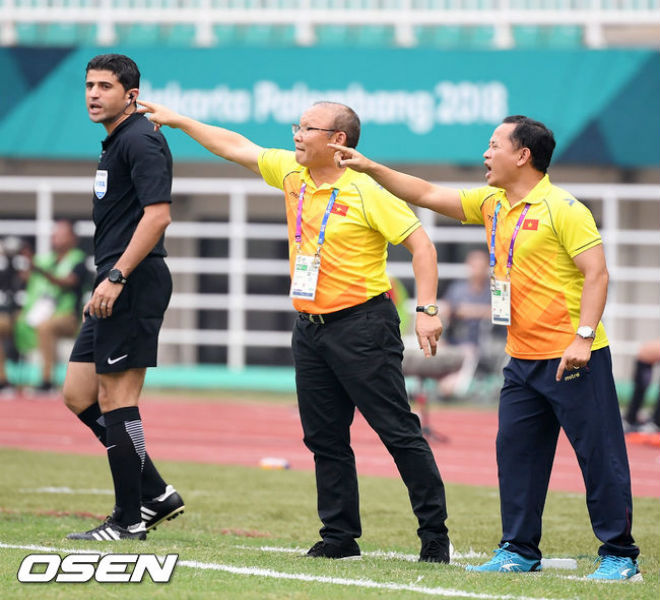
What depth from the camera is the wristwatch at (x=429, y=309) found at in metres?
6.22

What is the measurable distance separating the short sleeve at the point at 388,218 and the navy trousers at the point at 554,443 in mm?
819

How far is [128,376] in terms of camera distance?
6.91m

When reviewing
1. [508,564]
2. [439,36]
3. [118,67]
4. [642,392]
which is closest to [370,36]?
[439,36]

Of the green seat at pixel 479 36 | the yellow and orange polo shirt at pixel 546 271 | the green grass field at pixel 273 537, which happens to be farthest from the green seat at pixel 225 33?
the yellow and orange polo shirt at pixel 546 271

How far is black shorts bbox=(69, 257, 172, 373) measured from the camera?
6.79m

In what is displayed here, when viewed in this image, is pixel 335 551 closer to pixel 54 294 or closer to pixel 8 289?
pixel 54 294

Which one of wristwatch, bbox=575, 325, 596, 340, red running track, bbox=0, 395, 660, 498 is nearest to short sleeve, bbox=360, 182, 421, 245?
wristwatch, bbox=575, 325, 596, 340

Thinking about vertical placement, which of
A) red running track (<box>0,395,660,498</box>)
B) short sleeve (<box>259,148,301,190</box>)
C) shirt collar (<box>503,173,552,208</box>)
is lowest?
red running track (<box>0,395,660,498</box>)

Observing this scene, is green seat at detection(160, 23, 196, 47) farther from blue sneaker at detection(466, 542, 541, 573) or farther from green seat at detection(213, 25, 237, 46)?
blue sneaker at detection(466, 542, 541, 573)

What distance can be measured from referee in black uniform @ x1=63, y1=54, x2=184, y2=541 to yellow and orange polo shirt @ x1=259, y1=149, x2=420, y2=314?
787 millimetres

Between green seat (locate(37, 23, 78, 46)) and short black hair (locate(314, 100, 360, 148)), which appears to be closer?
short black hair (locate(314, 100, 360, 148))

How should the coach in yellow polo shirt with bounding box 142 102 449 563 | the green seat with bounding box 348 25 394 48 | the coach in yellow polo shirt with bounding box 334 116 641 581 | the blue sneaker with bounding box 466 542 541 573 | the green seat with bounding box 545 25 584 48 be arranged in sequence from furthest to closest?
the green seat with bounding box 348 25 394 48 < the green seat with bounding box 545 25 584 48 < the coach in yellow polo shirt with bounding box 142 102 449 563 < the blue sneaker with bounding box 466 542 541 573 < the coach in yellow polo shirt with bounding box 334 116 641 581

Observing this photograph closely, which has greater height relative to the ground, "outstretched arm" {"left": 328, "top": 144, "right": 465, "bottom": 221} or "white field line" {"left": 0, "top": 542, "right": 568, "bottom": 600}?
"outstretched arm" {"left": 328, "top": 144, "right": 465, "bottom": 221}

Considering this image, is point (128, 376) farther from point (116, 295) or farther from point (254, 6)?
point (254, 6)
